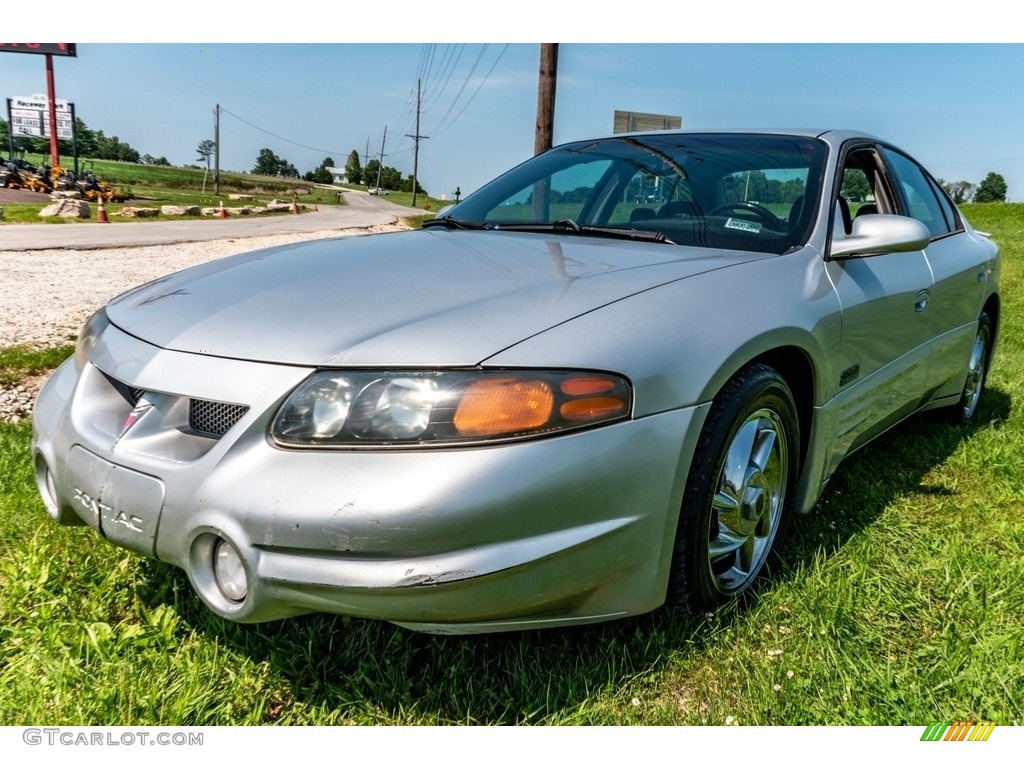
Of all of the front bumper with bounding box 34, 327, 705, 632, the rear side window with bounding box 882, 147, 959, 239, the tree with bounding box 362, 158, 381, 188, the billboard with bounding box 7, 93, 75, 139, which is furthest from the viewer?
the tree with bounding box 362, 158, 381, 188

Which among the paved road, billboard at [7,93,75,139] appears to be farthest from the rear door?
billboard at [7,93,75,139]

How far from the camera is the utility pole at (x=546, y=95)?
1089cm

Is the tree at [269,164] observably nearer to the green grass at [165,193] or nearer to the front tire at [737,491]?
the green grass at [165,193]

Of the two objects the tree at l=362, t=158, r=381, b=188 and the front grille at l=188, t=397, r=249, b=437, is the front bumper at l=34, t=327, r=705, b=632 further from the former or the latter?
the tree at l=362, t=158, r=381, b=188

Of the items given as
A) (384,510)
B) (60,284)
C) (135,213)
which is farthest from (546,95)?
(135,213)

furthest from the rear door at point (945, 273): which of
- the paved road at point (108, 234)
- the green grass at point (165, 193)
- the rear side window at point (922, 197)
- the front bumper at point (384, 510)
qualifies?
the green grass at point (165, 193)

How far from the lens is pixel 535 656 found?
2.02m

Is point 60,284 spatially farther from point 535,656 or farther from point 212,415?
point 535,656

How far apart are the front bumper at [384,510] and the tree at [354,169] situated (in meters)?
113

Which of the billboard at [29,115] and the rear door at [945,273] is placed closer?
the rear door at [945,273]

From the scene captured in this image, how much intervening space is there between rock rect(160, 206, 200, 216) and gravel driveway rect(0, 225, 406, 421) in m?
12.2

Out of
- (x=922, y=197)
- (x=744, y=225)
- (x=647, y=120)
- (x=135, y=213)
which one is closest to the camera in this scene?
(x=744, y=225)

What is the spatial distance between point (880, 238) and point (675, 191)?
728 millimetres

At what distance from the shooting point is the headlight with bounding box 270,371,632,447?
5.31ft
